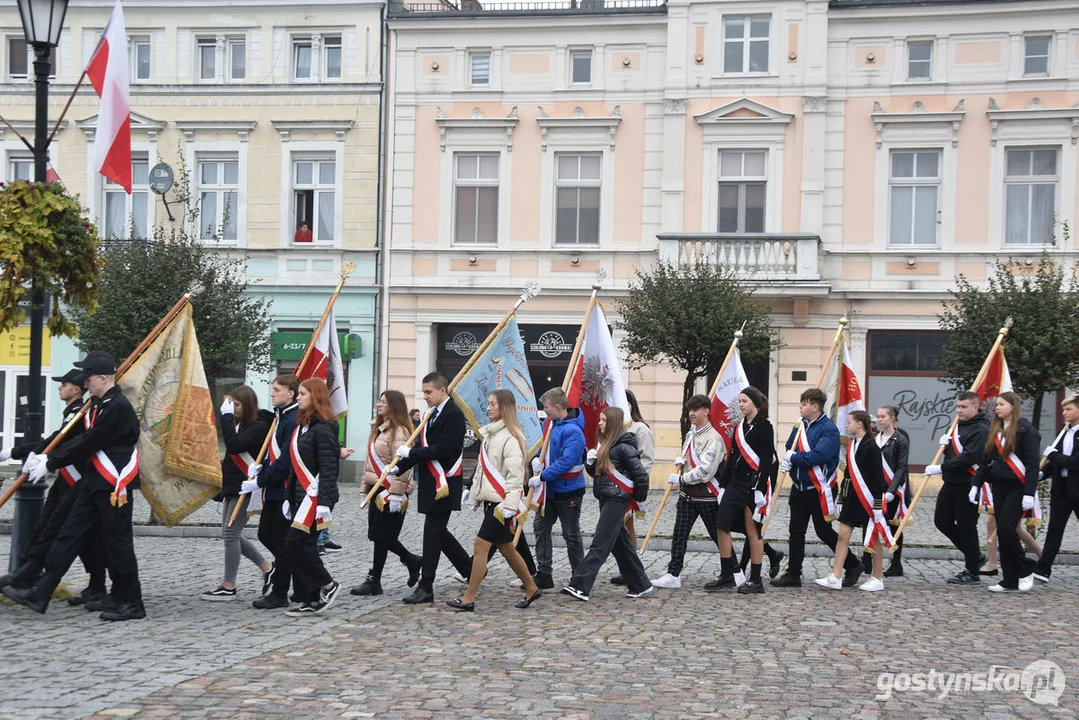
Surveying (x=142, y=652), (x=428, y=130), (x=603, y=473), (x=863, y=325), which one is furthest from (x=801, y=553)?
(x=428, y=130)

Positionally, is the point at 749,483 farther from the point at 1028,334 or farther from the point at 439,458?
the point at 1028,334

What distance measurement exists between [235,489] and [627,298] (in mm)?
16577

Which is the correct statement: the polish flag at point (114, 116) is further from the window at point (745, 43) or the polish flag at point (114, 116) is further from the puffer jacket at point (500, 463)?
the window at point (745, 43)

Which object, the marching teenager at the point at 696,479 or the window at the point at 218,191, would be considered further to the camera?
the window at the point at 218,191

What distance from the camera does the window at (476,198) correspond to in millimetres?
28031

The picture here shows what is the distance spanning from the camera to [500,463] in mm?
10719

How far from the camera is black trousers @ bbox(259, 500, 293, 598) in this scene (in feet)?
34.0

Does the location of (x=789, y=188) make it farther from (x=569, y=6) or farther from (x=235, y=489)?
(x=235, y=489)

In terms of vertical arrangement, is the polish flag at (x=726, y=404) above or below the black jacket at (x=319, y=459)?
above

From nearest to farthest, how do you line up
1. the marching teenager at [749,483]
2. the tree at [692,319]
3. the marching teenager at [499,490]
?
the marching teenager at [499,490], the marching teenager at [749,483], the tree at [692,319]

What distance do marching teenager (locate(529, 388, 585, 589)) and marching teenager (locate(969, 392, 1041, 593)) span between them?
409 centimetres

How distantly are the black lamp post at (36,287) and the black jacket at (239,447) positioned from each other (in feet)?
4.87

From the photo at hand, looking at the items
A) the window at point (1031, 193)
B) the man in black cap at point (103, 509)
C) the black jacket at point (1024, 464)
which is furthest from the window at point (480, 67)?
the man in black cap at point (103, 509)

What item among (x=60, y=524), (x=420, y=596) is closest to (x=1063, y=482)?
(x=420, y=596)
